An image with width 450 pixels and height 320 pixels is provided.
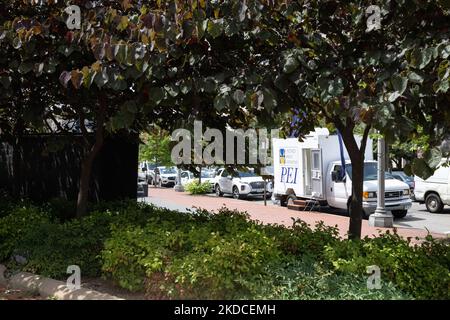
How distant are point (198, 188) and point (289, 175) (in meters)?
10.9

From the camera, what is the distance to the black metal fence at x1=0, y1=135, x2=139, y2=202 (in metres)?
10.6

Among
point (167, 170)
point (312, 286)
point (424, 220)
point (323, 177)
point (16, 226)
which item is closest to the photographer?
point (312, 286)

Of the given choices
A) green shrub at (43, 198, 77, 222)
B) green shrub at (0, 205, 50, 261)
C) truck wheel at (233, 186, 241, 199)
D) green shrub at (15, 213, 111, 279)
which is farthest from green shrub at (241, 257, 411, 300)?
truck wheel at (233, 186, 241, 199)

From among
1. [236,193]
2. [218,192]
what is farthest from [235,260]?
[218,192]

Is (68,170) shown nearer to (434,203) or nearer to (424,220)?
(424,220)

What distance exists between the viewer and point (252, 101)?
4.94m

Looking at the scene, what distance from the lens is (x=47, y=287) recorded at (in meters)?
6.09

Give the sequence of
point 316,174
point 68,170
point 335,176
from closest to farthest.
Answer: point 68,170, point 335,176, point 316,174

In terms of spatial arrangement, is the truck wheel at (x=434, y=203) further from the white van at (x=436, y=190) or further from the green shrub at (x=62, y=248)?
the green shrub at (x=62, y=248)

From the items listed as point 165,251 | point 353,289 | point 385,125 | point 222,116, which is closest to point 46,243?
point 165,251

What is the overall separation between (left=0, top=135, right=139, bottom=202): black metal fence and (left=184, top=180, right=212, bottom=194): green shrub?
18606 millimetres

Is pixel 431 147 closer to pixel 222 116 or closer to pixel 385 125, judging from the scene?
pixel 385 125

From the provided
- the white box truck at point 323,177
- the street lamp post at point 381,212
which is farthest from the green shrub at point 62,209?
the white box truck at point 323,177

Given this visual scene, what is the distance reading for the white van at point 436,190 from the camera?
19328mm
